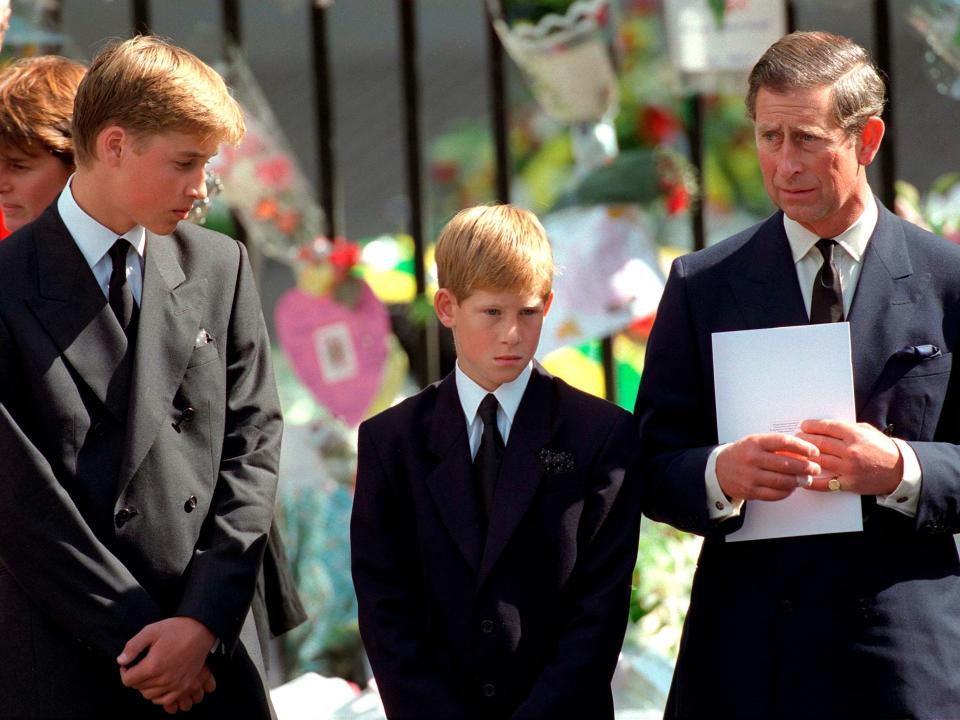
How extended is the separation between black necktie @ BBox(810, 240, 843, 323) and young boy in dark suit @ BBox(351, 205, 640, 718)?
1.15 feet

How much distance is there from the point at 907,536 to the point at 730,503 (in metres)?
0.28

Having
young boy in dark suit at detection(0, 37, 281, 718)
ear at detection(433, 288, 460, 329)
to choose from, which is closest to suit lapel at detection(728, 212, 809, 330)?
ear at detection(433, 288, 460, 329)

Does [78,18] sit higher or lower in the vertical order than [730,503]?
higher

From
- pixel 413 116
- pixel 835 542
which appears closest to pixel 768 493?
pixel 835 542

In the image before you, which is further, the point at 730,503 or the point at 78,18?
the point at 78,18

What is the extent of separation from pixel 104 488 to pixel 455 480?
555mm

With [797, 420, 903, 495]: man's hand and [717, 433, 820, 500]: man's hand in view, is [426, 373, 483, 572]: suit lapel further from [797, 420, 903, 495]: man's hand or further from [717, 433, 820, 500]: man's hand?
[797, 420, 903, 495]: man's hand

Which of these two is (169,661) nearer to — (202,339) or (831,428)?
(202,339)

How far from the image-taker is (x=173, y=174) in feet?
7.32

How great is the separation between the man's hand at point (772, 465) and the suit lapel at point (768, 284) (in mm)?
228

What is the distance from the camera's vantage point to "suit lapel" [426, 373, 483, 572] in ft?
7.25

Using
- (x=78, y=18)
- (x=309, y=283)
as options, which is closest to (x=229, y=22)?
(x=309, y=283)

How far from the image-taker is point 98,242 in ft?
7.40

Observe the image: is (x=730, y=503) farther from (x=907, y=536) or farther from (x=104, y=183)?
(x=104, y=183)
